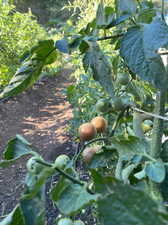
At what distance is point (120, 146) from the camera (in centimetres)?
46

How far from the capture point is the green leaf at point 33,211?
336 millimetres

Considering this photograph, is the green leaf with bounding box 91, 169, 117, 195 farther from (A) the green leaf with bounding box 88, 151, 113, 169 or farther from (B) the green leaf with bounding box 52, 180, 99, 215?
(A) the green leaf with bounding box 88, 151, 113, 169

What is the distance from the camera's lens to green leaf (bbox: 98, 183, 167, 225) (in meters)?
0.22

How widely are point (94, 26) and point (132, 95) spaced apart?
0.22 metres

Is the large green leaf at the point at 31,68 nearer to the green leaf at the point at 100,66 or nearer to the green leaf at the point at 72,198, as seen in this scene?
the green leaf at the point at 100,66

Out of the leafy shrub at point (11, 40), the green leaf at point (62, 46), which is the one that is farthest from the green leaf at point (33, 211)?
the leafy shrub at point (11, 40)

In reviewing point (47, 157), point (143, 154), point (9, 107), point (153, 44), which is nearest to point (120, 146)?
point (143, 154)

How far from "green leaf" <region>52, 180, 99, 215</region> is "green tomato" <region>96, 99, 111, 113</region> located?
293 mm

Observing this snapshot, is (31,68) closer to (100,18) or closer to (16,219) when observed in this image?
(100,18)

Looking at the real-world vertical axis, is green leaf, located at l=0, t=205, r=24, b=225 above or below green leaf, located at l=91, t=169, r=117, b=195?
below

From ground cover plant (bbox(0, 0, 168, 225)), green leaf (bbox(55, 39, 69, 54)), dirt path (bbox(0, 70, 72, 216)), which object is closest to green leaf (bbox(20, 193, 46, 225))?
ground cover plant (bbox(0, 0, 168, 225))

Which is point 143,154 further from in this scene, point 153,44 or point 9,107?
point 9,107

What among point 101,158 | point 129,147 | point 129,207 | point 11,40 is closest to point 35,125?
point 11,40

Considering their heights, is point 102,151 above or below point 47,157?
above
